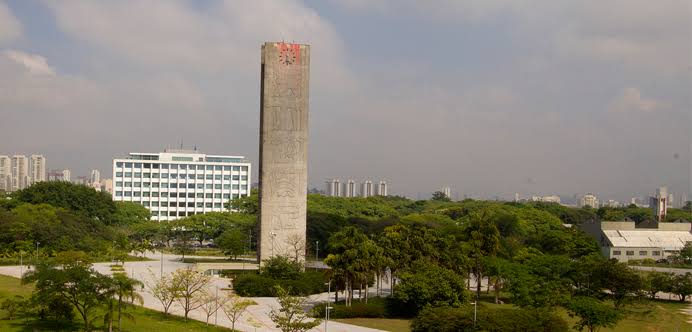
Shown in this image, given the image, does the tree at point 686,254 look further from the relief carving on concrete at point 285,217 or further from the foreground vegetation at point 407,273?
the relief carving on concrete at point 285,217

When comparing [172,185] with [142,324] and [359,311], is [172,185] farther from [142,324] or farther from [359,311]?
[142,324]

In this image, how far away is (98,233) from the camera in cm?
6334

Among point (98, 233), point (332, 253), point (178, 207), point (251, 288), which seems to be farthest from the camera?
point (178, 207)

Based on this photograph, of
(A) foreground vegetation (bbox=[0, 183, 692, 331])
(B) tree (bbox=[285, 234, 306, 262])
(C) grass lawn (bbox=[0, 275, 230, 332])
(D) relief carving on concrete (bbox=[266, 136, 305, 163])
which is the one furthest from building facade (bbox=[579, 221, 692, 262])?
(C) grass lawn (bbox=[0, 275, 230, 332])

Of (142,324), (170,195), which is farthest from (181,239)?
(142,324)

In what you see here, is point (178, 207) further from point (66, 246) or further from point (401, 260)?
point (401, 260)

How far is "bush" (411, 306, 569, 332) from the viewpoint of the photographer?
30.2m

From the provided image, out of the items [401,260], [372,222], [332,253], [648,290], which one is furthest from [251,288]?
[372,222]

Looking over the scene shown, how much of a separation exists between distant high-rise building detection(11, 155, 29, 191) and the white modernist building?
87.2 m

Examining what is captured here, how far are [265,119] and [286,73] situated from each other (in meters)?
3.60

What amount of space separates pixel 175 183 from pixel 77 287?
83.0 meters

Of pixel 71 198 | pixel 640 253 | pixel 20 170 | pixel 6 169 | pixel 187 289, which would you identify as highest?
pixel 6 169

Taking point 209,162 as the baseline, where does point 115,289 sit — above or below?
below

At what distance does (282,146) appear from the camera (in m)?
49.8
